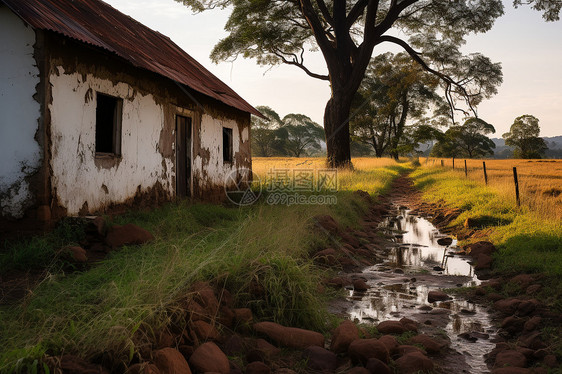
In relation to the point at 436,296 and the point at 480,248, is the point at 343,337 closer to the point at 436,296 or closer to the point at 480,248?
the point at 436,296

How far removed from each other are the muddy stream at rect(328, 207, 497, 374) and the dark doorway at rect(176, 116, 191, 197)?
4.74 m

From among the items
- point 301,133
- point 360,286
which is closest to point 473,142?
point 301,133

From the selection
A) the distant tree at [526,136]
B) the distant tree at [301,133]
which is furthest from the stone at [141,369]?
the distant tree at [526,136]

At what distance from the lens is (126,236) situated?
18.7ft

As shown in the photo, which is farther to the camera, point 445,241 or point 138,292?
point 445,241

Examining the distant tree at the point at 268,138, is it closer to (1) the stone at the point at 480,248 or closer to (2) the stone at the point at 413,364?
(1) the stone at the point at 480,248

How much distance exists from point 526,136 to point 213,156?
188 feet

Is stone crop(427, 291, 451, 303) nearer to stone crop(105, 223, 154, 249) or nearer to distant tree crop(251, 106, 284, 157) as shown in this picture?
stone crop(105, 223, 154, 249)

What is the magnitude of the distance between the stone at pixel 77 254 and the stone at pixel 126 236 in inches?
23.5

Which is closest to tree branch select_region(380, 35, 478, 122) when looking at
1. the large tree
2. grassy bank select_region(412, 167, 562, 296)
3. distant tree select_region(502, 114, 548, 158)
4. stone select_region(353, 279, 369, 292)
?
the large tree

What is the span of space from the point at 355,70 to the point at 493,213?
812 centimetres

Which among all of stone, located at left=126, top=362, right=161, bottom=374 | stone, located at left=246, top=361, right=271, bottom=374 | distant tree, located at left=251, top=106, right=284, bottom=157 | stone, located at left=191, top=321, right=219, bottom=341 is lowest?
stone, located at left=246, top=361, right=271, bottom=374

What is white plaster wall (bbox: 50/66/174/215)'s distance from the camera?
5957 millimetres

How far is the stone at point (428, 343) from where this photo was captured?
11.0ft
